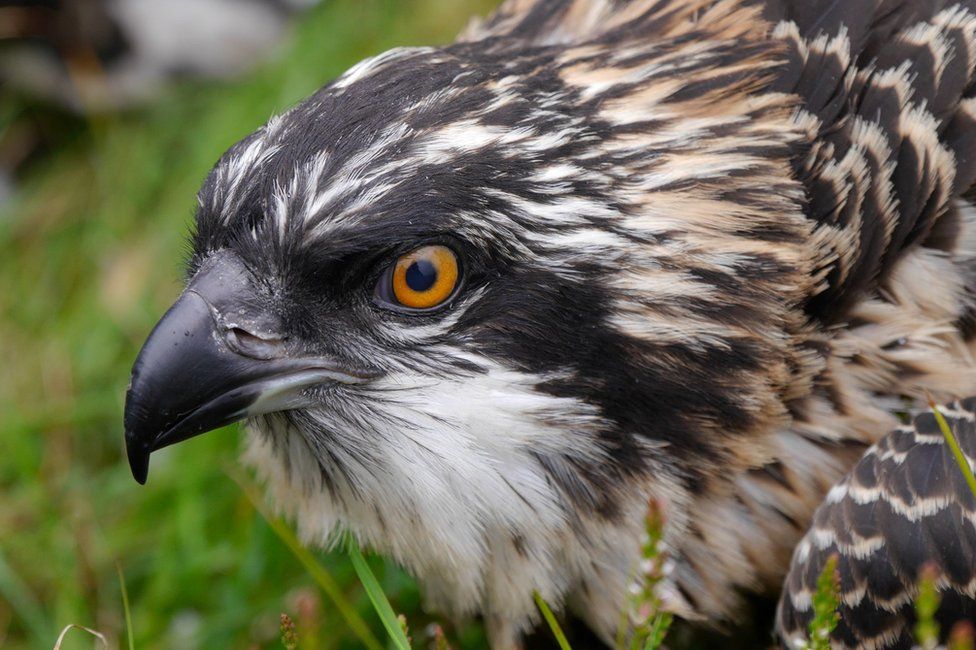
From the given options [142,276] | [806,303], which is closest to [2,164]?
[142,276]

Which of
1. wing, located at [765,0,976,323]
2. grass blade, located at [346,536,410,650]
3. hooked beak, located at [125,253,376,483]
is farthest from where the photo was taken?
wing, located at [765,0,976,323]

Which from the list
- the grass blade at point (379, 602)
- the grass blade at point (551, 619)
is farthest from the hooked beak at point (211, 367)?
the grass blade at point (551, 619)

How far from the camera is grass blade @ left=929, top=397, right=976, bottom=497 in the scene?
9.29ft

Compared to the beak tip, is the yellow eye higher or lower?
higher

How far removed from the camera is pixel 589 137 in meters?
3.14

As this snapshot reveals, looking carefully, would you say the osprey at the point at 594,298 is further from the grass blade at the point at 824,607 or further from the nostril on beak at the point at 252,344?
the grass blade at the point at 824,607

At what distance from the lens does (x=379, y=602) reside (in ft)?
10.5

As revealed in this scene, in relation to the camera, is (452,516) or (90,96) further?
(90,96)

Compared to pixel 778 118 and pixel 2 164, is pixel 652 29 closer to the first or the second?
pixel 778 118

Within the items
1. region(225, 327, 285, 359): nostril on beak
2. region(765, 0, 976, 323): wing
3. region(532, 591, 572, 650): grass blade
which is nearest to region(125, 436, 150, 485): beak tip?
region(225, 327, 285, 359): nostril on beak

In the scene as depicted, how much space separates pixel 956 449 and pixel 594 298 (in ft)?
2.92

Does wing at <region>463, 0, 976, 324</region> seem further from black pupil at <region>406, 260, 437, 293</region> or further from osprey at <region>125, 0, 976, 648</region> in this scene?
black pupil at <region>406, 260, 437, 293</region>

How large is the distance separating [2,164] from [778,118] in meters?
4.50

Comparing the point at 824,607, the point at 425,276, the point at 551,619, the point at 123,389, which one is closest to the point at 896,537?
the point at 824,607
